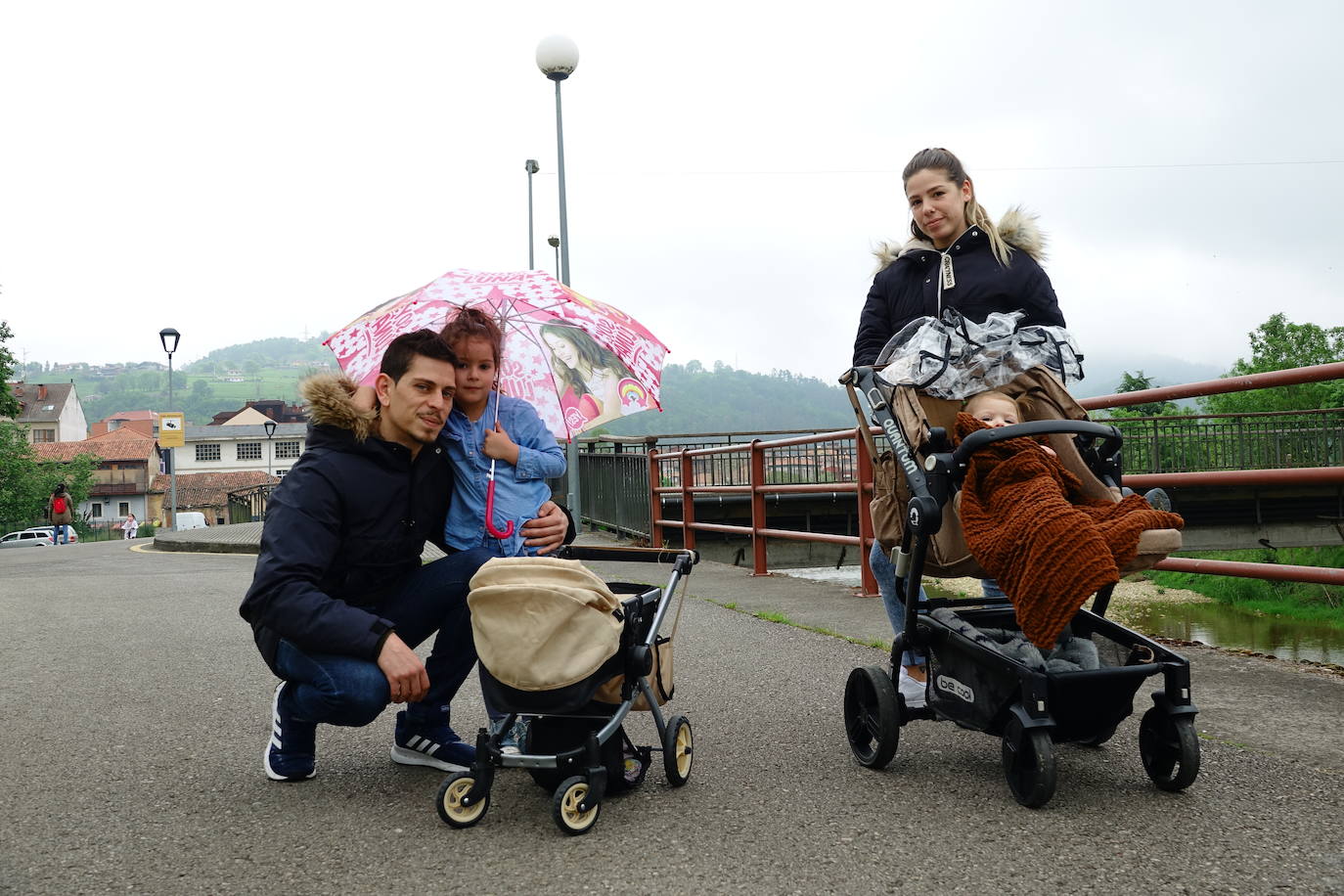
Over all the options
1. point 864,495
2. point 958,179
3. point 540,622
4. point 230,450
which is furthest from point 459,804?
point 230,450

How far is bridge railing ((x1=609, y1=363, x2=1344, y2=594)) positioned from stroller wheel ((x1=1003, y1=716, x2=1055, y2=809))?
1.47 meters

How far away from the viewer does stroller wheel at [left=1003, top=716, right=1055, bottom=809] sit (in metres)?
2.71

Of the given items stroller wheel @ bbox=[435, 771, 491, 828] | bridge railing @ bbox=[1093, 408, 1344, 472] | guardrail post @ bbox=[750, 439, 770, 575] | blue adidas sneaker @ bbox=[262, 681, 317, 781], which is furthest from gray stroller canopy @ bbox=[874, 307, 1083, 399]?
bridge railing @ bbox=[1093, 408, 1344, 472]

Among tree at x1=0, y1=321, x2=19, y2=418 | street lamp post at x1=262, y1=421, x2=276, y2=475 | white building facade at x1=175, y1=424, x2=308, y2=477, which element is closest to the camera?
tree at x1=0, y1=321, x2=19, y2=418

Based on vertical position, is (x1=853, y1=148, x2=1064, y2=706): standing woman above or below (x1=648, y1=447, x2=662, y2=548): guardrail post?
above

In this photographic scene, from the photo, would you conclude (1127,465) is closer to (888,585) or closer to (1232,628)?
(1232,628)

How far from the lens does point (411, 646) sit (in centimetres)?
337

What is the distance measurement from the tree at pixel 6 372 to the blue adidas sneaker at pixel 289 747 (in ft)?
131

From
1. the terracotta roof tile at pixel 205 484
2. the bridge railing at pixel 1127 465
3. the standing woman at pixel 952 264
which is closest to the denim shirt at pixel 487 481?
the standing woman at pixel 952 264

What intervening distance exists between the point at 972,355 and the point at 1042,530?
720 mm

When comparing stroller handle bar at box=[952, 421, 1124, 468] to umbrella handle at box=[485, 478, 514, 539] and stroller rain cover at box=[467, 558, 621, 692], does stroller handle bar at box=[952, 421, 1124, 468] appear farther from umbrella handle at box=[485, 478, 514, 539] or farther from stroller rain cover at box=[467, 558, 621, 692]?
umbrella handle at box=[485, 478, 514, 539]

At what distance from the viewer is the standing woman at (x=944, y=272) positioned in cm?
342

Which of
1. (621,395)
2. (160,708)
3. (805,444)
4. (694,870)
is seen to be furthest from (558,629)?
(805,444)

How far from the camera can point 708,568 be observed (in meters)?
10.4
